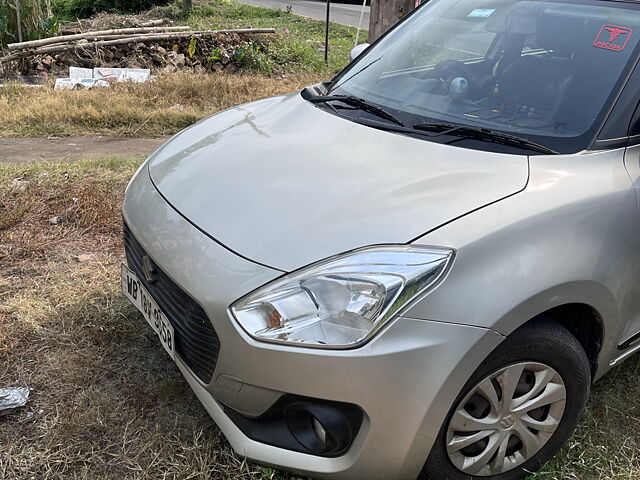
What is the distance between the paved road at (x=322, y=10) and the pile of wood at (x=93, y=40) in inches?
342

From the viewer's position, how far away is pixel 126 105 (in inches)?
254

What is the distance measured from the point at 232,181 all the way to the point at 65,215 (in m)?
2.19

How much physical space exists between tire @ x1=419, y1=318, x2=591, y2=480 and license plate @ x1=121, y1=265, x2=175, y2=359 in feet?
3.02

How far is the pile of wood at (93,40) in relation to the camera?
816 centimetres

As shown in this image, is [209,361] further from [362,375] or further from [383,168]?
[383,168]

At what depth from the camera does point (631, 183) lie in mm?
2010

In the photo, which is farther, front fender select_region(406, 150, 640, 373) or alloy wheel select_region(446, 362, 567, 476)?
alloy wheel select_region(446, 362, 567, 476)

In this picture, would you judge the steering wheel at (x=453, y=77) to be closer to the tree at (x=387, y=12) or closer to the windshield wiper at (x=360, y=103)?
the windshield wiper at (x=360, y=103)

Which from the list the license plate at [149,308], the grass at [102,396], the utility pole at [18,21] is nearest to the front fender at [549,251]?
the grass at [102,396]

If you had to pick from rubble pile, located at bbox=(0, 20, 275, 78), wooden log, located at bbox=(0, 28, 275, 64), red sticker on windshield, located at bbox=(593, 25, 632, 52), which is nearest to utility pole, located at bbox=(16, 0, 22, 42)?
rubble pile, located at bbox=(0, 20, 275, 78)

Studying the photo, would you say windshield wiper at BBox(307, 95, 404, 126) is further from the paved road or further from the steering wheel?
the paved road

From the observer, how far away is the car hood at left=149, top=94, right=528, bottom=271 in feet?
5.76

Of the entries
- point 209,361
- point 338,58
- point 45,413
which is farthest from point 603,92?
point 338,58

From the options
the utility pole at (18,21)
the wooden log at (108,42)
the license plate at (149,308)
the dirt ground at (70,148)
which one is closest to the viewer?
the license plate at (149,308)
